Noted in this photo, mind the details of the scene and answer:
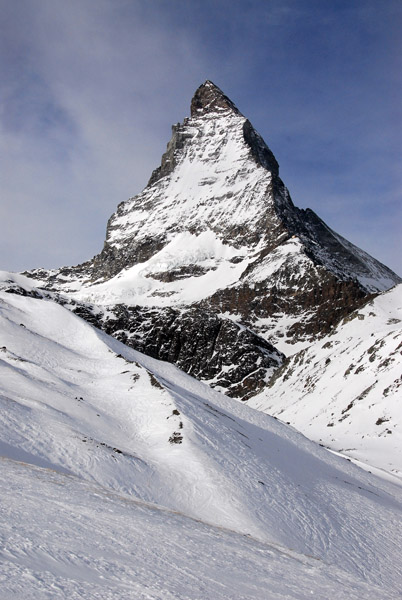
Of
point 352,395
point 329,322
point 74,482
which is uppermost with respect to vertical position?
point 329,322

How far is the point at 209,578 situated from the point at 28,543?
271 centimetres

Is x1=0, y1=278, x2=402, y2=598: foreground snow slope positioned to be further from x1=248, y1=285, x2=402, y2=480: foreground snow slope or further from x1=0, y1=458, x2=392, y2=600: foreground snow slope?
x1=248, y1=285, x2=402, y2=480: foreground snow slope

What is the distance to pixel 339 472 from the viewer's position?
26219 mm

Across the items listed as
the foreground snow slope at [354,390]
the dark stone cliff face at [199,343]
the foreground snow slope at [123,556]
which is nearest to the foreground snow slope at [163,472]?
the foreground snow slope at [123,556]

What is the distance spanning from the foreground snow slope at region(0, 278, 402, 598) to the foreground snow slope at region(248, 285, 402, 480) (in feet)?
43.7

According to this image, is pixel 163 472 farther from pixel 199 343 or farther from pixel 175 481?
pixel 199 343

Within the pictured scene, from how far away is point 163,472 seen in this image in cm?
1761

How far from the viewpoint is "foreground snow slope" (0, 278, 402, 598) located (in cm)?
903

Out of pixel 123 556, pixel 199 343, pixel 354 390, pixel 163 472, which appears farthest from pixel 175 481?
pixel 199 343

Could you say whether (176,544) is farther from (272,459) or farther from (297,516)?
(272,459)

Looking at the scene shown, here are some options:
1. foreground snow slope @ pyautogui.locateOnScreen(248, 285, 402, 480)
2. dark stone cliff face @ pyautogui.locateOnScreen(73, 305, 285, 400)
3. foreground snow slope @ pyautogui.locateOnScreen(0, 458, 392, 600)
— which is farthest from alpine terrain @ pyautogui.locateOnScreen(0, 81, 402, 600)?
dark stone cliff face @ pyautogui.locateOnScreen(73, 305, 285, 400)

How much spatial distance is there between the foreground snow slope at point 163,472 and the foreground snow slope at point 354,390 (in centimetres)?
1331

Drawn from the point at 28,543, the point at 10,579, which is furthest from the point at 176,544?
the point at 10,579

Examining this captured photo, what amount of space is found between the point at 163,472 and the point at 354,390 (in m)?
43.7
